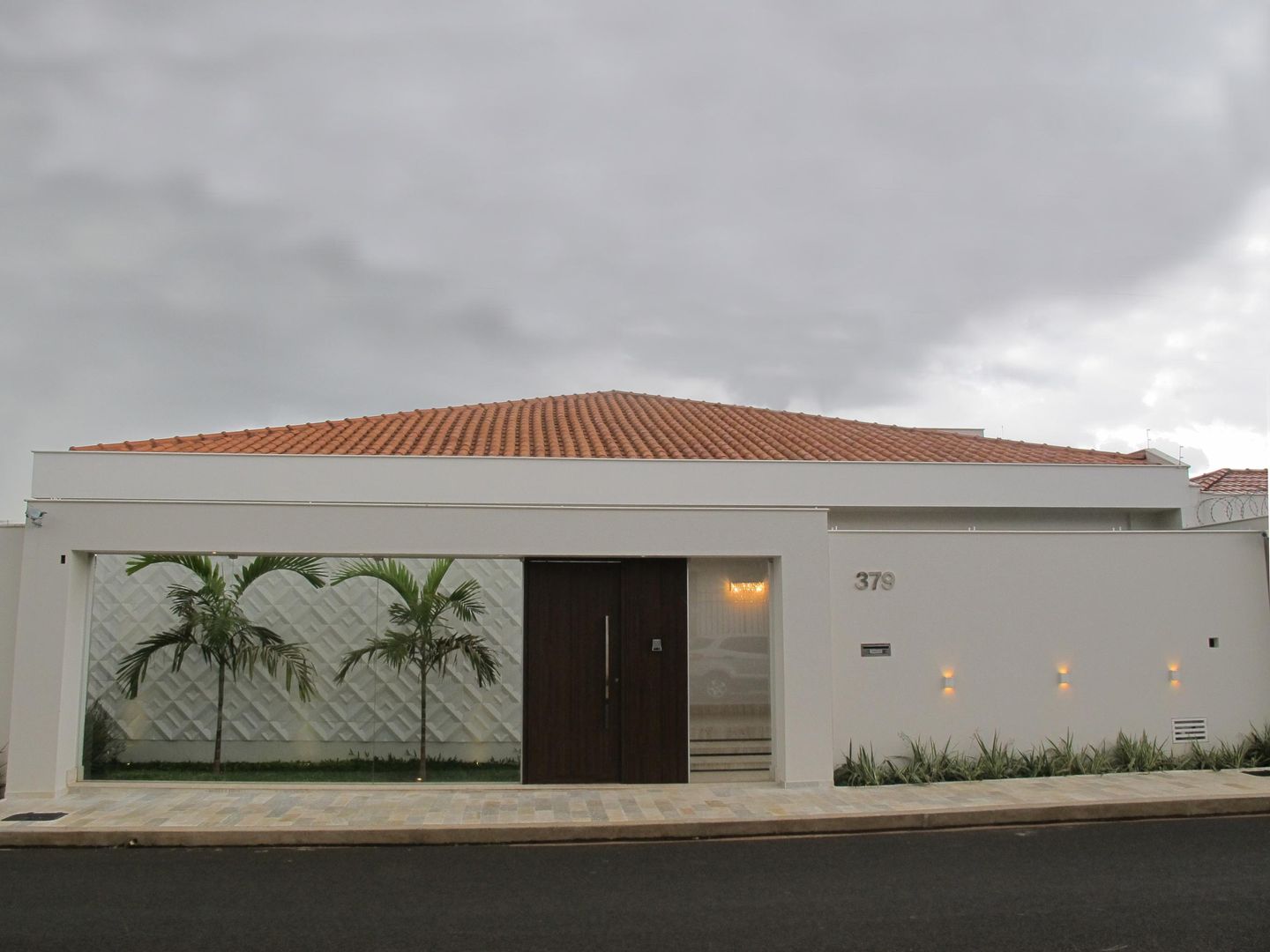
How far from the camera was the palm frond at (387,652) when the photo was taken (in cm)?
1213

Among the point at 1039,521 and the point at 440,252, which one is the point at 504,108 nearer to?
the point at 440,252

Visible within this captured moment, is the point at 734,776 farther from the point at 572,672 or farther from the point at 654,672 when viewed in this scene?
the point at 572,672

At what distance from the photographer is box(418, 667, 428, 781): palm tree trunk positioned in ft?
39.0

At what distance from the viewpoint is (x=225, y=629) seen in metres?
12.1

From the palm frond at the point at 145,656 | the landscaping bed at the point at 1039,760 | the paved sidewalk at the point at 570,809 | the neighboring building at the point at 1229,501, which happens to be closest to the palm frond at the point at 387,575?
the palm frond at the point at 145,656

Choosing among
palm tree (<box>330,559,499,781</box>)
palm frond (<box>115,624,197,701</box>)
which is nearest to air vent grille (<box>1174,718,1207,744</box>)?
palm tree (<box>330,559,499,781</box>)

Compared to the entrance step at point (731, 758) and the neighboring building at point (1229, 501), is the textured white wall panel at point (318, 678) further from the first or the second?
the neighboring building at point (1229, 501)

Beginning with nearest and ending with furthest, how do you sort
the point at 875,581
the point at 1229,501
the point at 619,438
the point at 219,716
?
the point at 219,716 → the point at 875,581 → the point at 1229,501 → the point at 619,438

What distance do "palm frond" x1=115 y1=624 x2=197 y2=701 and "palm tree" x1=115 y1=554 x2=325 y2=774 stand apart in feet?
0.03

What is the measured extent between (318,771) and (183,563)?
9.83ft

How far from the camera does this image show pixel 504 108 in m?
15.6

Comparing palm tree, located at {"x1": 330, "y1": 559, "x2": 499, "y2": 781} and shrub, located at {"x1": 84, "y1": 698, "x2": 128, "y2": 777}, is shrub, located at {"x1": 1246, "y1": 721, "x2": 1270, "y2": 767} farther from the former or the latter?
shrub, located at {"x1": 84, "y1": 698, "x2": 128, "y2": 777}

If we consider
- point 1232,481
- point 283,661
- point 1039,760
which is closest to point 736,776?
point 1039,760

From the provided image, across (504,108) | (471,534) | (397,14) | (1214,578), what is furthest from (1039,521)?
(397,14)
